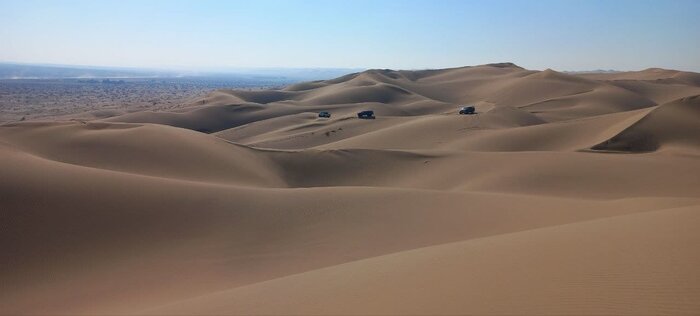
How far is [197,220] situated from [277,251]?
2.25 meters

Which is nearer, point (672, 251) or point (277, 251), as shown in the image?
point (672, 251)

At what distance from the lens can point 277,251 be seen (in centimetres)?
961

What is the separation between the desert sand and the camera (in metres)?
6.08

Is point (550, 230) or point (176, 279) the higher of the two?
point (550, 230)

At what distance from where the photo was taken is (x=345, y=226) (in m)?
10.9

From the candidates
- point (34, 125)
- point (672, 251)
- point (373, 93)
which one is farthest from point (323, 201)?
point (373, 93)

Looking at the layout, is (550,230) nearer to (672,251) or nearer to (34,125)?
(672,251)

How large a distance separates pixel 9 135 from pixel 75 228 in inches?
424

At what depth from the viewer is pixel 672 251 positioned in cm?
679

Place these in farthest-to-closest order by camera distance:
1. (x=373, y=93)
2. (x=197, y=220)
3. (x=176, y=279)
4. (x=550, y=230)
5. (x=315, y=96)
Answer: (x=315, y=96) < (x=373, y=93) < (x=197, y=220) < (x=550, y=230) < (x=176, y=279)

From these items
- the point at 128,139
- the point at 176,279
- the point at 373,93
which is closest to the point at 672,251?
the point at 176,279

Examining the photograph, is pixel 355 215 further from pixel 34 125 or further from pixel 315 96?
pixel 315 96

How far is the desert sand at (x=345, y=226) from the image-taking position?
6.08 m

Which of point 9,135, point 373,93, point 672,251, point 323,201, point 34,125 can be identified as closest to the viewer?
point 672,251
